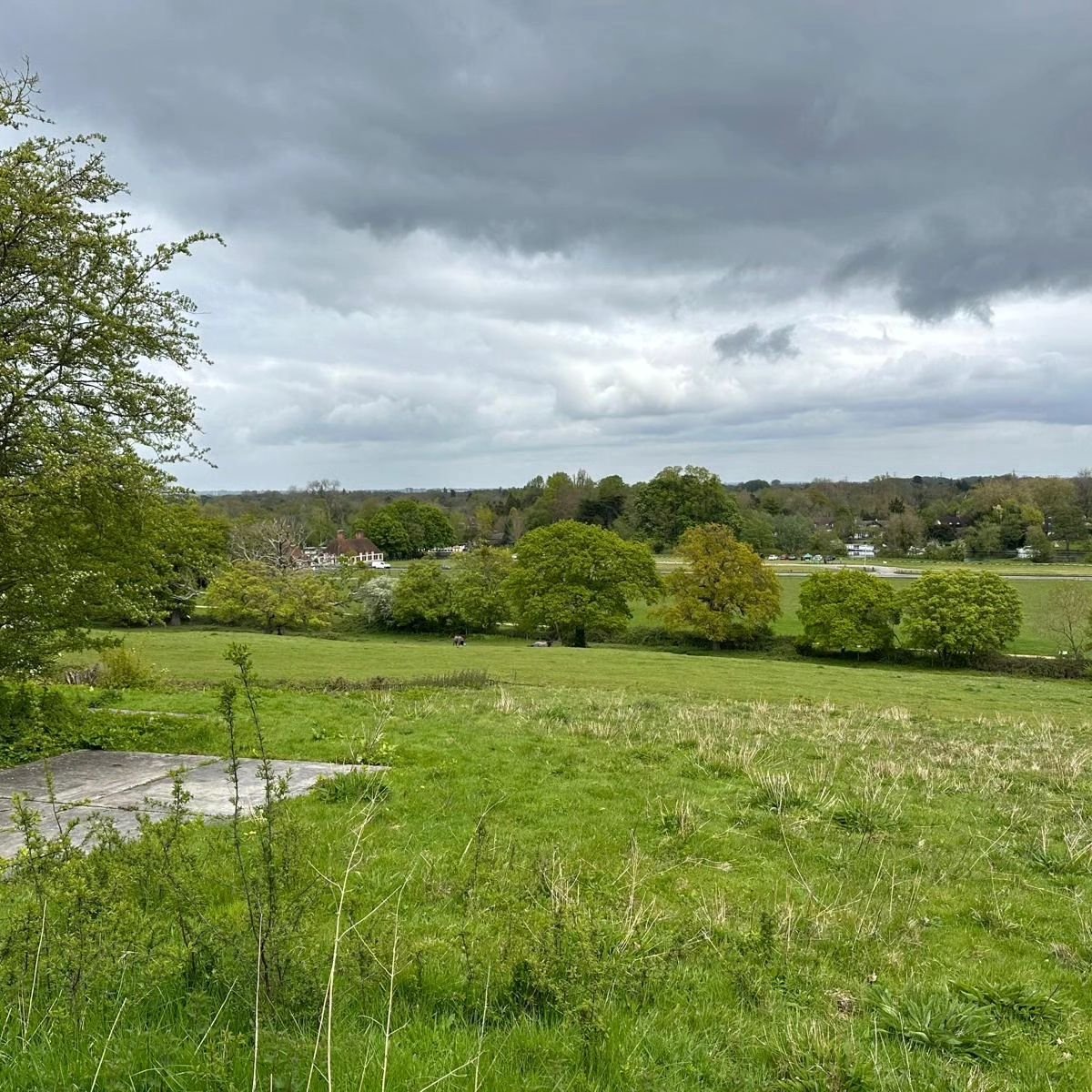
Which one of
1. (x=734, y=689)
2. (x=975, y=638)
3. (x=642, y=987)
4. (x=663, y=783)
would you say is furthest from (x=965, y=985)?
(x=975, y=638)

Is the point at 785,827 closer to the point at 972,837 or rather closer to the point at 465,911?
the point at 972,837

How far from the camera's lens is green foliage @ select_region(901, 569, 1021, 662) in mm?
46938

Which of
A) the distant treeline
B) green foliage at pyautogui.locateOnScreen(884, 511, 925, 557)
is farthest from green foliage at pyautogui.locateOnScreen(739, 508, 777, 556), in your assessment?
green foliage at pyautogui.locateOnScreen(884, 511, 925, 557)

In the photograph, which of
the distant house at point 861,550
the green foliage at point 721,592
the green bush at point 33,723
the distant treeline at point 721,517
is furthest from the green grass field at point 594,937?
the distant house at point 861,550

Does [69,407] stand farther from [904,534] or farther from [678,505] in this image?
[904,534]

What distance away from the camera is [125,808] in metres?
7.60

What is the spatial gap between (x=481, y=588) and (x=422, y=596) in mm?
4519

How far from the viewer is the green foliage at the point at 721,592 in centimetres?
5250

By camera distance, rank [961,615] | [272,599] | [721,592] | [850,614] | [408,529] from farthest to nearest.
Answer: [408,529] → [721,592] → [272,599] → [850,614] → [961,615]

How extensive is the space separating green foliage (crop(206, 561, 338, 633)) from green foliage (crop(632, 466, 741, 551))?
5825cm

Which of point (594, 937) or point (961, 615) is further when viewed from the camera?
point (961, 615)

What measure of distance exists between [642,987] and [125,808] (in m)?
5.86

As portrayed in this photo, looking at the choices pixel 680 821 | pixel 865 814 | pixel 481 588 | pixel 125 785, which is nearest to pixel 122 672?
pixel 125 785

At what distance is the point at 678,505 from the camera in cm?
10575
